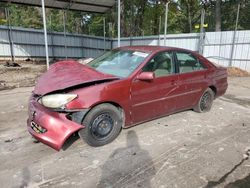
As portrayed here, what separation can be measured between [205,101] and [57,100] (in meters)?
3.59

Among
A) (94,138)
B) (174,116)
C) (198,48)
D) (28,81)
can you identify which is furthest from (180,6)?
(94,138)

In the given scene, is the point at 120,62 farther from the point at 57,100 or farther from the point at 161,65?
the point at 57,100

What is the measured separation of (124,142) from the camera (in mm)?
3717

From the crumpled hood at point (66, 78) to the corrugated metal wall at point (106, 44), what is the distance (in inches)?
425

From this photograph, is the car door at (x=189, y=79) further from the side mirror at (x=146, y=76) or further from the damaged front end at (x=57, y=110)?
the damaged front end at (x=57, y=110)

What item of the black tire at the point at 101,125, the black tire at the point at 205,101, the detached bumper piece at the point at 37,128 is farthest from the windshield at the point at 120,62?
the black tire at the point at 205,101

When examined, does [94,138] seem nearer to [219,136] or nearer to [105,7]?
[219,136]

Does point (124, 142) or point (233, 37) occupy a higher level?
point (233, 37)

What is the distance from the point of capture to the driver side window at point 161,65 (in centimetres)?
396

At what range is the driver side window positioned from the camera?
3.96 m

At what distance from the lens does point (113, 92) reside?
3416 mm

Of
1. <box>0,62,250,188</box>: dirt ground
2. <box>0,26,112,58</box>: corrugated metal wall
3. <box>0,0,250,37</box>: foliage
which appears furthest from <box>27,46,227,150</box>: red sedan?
<box>0,0,250,37</box>: foliage

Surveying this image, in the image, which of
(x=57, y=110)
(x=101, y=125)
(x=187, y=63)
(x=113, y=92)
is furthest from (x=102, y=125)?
(x=187, y=63)

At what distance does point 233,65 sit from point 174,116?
9125mm
